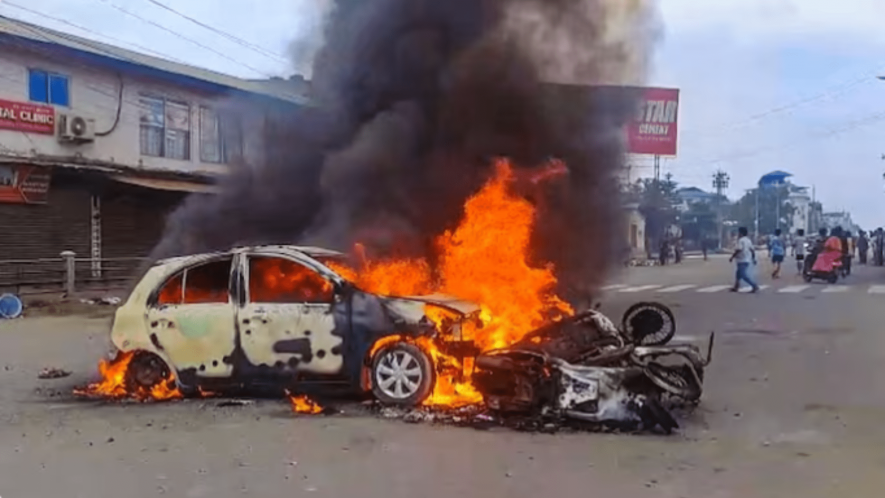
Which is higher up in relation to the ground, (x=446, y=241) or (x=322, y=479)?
(x=446, y=241)

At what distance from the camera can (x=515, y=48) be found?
39.8 ft

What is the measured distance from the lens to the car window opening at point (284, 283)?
8586 mm

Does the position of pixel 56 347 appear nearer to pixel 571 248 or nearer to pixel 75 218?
pixel 571 248

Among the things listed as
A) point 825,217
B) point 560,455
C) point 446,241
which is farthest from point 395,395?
point 825,217

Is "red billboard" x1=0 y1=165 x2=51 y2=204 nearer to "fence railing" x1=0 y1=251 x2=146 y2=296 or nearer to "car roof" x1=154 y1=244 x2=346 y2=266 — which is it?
"fence railing" x1=0 y1=251 x2=146 y2=296

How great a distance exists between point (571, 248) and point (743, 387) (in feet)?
11.1

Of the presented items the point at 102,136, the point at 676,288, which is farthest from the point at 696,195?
the point at 102,136

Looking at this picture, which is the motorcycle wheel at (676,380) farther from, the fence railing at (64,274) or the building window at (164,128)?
the building window at (164,128)

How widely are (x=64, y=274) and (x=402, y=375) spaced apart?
1610 centimetres

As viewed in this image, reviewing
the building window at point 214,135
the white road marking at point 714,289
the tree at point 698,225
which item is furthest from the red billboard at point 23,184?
the tree at point 698,225

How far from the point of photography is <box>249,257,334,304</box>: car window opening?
338 inches

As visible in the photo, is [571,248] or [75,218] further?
[75,218]

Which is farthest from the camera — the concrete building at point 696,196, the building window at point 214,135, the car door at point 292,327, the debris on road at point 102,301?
the concrete building at point 696,196

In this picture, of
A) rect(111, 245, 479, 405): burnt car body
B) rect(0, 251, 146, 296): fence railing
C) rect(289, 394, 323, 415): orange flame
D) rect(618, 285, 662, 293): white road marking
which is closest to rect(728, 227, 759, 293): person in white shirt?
rect(618, 285, 662, 293): white road marking
